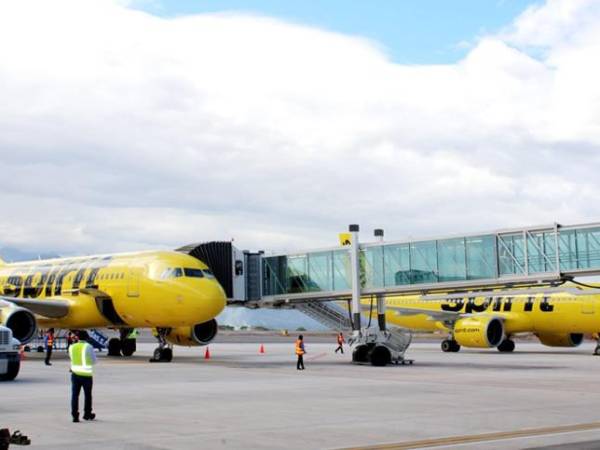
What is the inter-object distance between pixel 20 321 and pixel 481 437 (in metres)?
22.6

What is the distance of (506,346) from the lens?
170 feet

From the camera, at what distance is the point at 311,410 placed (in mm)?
16703

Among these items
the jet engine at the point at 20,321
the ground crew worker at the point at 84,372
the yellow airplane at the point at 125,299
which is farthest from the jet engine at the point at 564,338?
the ground crew worker at the point at 84,372

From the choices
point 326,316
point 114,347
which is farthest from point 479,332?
point 114,347

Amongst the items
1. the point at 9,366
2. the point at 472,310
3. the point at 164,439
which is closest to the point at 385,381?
the point at 9,366

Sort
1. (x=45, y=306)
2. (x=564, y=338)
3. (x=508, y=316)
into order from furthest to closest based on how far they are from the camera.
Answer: (x=564, y=338) < (x=508, y=316) < (x=45, y=306)

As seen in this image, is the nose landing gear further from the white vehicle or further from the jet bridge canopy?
the white vehicle

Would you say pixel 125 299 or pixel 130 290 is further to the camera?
pixel 125 299

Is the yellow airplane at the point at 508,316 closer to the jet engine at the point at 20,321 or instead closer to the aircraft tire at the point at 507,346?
the aircraft tire at the point at 507,346

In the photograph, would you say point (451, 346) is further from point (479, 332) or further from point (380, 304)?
point (380, 304)

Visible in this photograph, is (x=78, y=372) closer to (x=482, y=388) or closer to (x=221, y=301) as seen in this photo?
(x=482, y=388)

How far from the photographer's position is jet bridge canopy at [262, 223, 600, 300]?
99.4 feet

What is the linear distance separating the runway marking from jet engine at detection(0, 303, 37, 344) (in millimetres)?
21888

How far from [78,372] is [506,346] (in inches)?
1598
